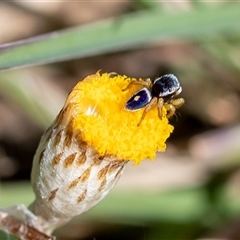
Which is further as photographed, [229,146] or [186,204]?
[229,146]

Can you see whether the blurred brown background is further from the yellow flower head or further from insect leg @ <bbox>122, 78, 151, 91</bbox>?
the yellow flower head

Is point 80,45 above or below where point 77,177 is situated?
above

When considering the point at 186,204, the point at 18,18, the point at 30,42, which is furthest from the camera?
the point at 18,18

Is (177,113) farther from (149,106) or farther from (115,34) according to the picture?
(149,106)

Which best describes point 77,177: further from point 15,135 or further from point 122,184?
point 15,135

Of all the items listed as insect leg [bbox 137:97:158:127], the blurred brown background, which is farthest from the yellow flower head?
the blurred brown background

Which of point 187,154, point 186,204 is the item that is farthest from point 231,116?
point 186,204
